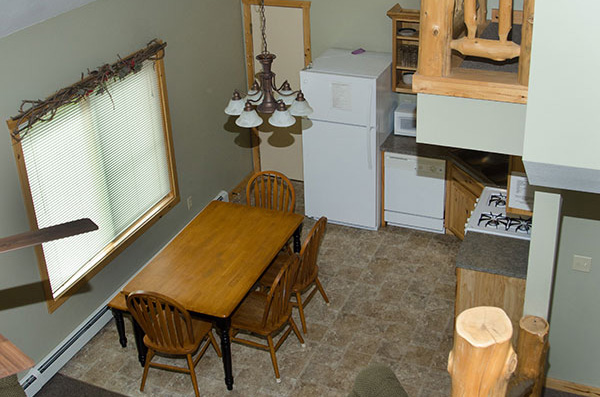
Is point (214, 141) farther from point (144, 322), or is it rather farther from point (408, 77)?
point (144, 322)

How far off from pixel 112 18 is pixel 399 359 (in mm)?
3274

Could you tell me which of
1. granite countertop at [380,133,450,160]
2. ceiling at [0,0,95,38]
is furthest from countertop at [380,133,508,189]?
ceiling at [0,0,95,38]

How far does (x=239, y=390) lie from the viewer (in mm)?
5129

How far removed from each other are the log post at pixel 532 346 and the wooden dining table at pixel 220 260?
1.83 meters

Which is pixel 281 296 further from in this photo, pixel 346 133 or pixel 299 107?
pixel 346 133

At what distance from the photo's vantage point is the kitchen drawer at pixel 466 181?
20.4 feet

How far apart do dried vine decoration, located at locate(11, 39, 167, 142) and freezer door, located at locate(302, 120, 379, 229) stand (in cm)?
172

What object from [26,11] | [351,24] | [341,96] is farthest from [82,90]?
[351,24]

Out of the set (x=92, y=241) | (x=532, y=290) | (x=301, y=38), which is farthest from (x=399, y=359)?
(x=301, y=38)

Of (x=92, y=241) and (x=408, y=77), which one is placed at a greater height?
(x=408, y=77)

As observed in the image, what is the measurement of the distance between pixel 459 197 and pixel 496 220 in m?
1.40

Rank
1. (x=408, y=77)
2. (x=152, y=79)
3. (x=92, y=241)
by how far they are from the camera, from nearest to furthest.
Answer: (x=92, y=241), (x=152, y=79), (x=408, y=77)

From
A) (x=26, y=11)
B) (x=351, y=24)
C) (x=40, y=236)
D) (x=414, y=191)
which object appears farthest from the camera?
(x=351, y=24)

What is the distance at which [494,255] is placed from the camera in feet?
15.9
